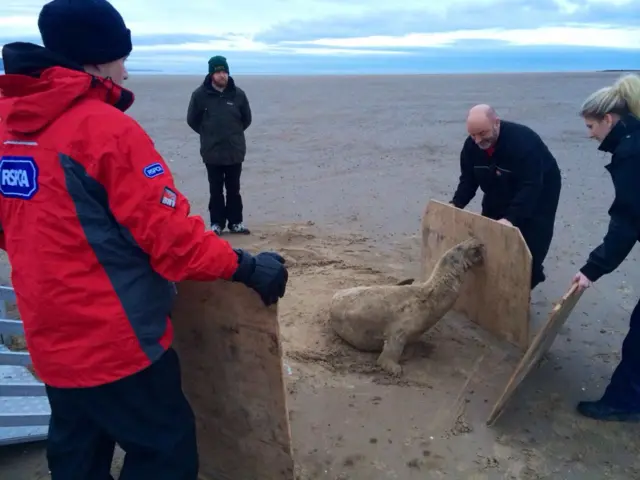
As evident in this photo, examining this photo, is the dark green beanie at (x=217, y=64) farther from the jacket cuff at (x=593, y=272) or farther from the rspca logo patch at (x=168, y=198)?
the rspca logo patch at (x=168, y=198)

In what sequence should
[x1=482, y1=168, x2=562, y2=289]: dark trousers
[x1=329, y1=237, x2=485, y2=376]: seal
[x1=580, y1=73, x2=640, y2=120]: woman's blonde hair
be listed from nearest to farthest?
1. [x1=580, y1=73, x2=640, y2=120]: woman's blonde hair
2. [x1=329, y1=237, x2=485, y2=376]: seal
3. [x1=482, y1=168, x2=562, y2=289]: dark trousers

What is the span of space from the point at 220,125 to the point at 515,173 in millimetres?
4176

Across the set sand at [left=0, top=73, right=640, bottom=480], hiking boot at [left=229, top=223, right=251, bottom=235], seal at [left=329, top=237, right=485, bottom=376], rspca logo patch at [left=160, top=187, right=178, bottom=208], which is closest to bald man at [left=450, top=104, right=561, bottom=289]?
seal at [left=329, top=237, right=485, bottom=376]

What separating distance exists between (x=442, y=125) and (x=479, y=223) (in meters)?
15.2

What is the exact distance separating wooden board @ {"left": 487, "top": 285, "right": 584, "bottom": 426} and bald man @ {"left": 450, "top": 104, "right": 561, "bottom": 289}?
3.51 ft

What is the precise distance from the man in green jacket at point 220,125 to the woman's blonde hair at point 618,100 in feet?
16.5

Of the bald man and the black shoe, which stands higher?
the bald man

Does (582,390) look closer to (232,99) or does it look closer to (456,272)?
(456,272)

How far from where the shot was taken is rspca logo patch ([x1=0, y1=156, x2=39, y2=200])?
2.39 m

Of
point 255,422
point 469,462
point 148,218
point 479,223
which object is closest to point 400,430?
point 469,462

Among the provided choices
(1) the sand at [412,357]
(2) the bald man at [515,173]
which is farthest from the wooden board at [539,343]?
(2) the bald man at [515,173]

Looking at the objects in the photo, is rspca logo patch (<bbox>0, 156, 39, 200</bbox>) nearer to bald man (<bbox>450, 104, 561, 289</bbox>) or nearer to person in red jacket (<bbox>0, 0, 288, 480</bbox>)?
person in red jacket (<bbox>0, 0, 288, 480</bbox>)

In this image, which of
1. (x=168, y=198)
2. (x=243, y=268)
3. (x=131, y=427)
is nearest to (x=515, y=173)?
(x=243, y=268)

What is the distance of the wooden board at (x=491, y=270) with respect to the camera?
4.88 metres
